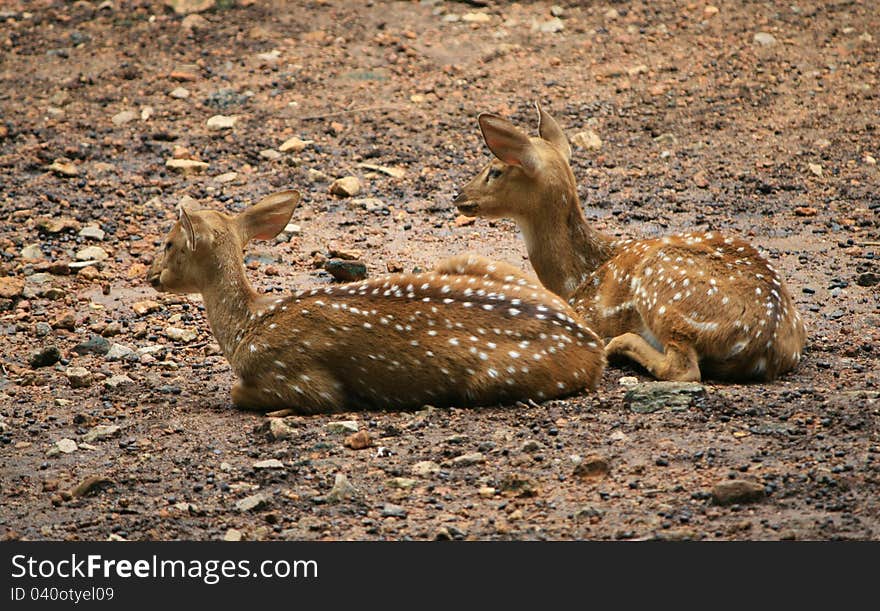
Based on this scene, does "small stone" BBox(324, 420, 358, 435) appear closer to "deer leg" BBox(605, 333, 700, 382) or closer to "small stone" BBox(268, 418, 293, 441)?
"small stone" BBox(268, 418, 293, 441)

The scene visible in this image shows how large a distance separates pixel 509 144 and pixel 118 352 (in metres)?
3.09

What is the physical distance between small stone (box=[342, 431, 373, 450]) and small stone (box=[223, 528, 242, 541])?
108 centimetres

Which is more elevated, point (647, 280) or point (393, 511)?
point (647, 280)

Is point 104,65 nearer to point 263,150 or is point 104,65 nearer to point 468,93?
point 263,150

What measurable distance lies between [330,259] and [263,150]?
276 centimetres

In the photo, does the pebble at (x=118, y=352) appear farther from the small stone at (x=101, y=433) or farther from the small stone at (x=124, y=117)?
the small stone at (x=124, y=117)

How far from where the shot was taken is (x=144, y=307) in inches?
388

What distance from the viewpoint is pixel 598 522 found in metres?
5.97

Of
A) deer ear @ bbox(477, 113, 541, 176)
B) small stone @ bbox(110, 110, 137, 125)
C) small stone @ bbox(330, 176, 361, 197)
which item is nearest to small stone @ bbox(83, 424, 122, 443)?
deer ear @ bbox(477, 113, 541, 176)

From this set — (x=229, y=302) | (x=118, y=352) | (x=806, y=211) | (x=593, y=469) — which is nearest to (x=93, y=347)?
(x=118, y=352)

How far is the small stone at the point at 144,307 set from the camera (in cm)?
980

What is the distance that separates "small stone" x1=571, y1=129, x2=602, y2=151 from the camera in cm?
1300

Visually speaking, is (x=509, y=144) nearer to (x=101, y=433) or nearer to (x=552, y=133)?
(x=552, y=133)

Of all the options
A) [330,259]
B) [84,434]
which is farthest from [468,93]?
[84,434]
